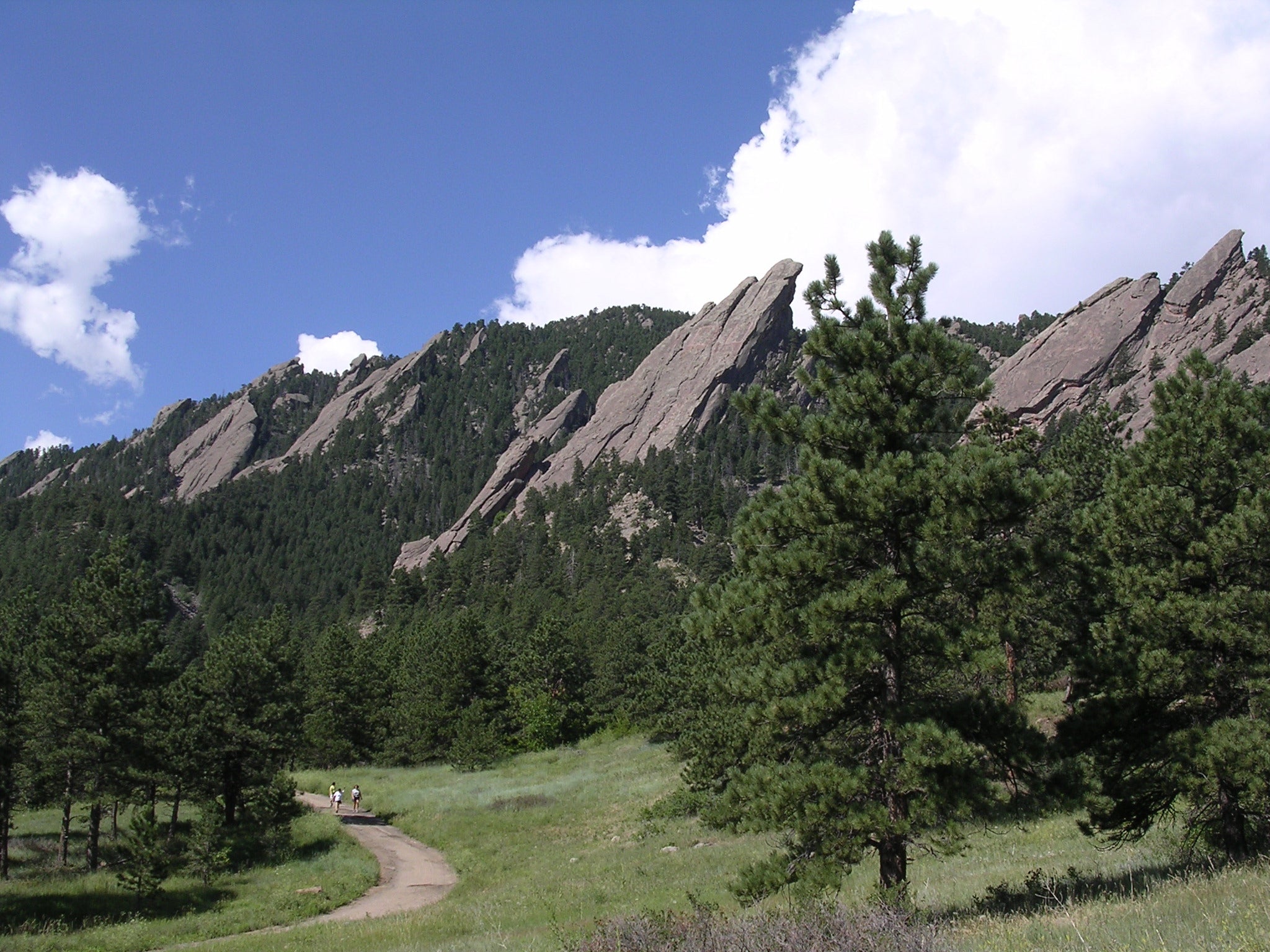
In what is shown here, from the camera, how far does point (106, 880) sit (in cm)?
2386

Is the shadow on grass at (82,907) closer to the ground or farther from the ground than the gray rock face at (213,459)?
closer to the ground

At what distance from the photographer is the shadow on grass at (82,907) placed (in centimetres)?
1923

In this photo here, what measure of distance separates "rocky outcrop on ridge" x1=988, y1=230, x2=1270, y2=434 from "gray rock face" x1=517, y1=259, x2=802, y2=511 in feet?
149

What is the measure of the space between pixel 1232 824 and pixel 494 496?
129 meters

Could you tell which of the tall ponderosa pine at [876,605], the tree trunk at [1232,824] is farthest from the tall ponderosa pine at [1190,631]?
the tall ponderosa pine at [876,605]

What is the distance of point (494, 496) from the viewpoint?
135875 mm

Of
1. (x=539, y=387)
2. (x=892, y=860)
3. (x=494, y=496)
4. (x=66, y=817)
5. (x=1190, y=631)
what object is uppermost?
(x=539, y=387)

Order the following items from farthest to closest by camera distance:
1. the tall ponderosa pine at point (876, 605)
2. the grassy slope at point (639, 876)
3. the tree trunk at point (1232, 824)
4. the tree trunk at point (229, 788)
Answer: the tree trunk at point (229, 788)
the tree trunk at point (1232, 824)
the tall ponderosa pine at point (876, 605)
the grassy slope at point (639, 876)

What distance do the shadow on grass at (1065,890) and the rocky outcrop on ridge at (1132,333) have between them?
91608 millimetres

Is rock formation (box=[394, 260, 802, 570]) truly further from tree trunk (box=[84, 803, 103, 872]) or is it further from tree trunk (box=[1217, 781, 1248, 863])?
tree trunk (box=[1217, 781, 1248, 863])

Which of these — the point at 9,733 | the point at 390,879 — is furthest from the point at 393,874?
the point at 9,733

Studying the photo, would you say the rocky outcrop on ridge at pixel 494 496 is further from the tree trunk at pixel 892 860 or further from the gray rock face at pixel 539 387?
the tree trunk at pixel 892 860

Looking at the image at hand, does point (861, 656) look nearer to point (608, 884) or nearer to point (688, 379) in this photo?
point (608, 884)

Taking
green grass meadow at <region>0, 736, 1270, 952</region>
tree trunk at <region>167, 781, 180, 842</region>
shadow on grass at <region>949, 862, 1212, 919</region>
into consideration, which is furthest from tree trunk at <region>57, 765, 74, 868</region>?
shadow on grass at <region>949, 862, 1212, 919</region>
